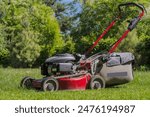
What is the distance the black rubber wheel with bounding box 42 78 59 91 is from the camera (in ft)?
35.0

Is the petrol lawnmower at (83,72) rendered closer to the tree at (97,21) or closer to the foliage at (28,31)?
the foliage at (28,31)

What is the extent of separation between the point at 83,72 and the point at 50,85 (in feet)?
3.30

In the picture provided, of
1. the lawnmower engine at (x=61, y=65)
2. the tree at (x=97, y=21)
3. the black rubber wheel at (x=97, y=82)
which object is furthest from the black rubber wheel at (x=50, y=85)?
the tree at (x=97, y=21)

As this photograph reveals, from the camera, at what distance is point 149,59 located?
32.3 metres

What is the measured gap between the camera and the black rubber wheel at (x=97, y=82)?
11222 mm

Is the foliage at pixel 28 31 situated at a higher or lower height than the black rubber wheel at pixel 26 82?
higher

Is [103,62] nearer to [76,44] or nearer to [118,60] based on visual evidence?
[118,60]

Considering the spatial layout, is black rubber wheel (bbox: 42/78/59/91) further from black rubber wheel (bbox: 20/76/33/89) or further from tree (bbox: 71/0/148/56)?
tree (bbox: 71/0/148/56)

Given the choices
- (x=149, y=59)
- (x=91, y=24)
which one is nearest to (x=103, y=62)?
(x=149, y=59)

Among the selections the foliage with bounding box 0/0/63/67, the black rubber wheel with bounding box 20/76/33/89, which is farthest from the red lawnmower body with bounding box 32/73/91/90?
the foliage with bounding box 0/0/63/67

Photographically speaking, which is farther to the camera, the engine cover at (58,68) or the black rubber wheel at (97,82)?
the black rubber wheel at (97,82)

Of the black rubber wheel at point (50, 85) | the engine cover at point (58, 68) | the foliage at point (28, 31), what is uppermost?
the foliage at point (28, 31)

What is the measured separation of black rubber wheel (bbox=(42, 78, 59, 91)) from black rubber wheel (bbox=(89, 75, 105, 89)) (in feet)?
3.03

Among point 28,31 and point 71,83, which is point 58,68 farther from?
point 28,31
